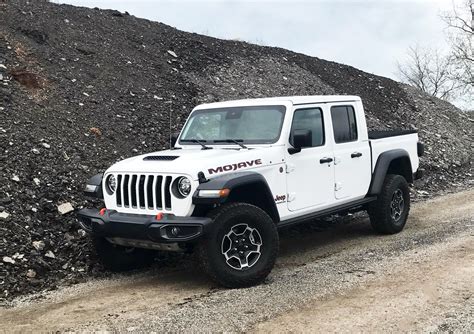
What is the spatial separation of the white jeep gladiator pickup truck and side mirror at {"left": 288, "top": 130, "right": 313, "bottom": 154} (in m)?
0.01

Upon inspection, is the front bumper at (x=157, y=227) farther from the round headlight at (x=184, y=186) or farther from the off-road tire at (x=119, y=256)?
the off-road tire at (x=119, y=256)

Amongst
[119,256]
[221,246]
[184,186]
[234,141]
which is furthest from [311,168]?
[119,256]

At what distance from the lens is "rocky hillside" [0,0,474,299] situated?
6793 mm

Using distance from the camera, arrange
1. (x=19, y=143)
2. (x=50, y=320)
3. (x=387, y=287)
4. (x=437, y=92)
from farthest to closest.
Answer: (x=437, y=92), (x=19, y=143), (x=387, y=287), (x=50, y=320)

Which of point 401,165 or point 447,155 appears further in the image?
point 447,155

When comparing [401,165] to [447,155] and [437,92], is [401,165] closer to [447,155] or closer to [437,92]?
[447,155]

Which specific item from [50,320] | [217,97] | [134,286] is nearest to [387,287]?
[134,286]

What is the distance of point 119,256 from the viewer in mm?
6379

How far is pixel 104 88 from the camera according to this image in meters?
11.4

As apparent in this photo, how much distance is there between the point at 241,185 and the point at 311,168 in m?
1.30

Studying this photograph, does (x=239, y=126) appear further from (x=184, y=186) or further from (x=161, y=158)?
(x=184, y=186)

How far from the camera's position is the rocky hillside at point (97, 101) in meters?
6.79

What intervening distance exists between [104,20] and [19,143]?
7.81 metres

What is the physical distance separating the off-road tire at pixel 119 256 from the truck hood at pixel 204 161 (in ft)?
3.02
